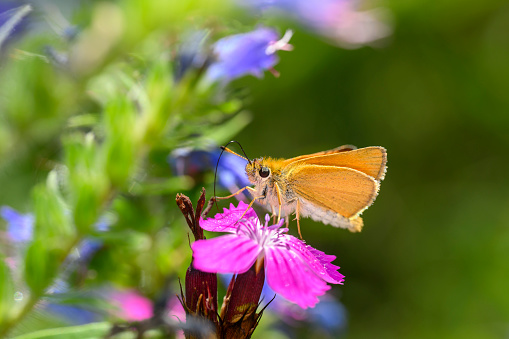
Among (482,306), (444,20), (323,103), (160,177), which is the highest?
(160,177)

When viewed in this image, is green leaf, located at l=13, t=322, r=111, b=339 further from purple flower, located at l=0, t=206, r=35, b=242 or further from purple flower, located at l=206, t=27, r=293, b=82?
purple flower, located at l=206, t=27, r=293, b=82

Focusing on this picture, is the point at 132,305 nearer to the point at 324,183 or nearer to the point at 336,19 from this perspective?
the point at 324,183

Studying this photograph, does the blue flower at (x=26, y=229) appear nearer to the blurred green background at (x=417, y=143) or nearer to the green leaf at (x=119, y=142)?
the green leaf at (x=119, y=142)

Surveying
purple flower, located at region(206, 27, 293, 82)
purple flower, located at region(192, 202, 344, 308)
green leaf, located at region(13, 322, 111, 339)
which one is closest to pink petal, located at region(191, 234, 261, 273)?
purple flower, located at region(192, 202, 344, 308)

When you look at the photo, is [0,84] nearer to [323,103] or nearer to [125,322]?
[125,322]

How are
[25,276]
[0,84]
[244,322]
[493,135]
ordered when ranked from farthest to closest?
1. [493,135]
2. [0,84]
3. [25,276]
4. [244,322]

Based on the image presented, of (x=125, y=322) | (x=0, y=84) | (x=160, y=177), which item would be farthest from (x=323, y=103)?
(x=125, y=322)

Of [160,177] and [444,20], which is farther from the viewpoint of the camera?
[444,20]

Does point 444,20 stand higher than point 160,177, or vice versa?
point 160,177
